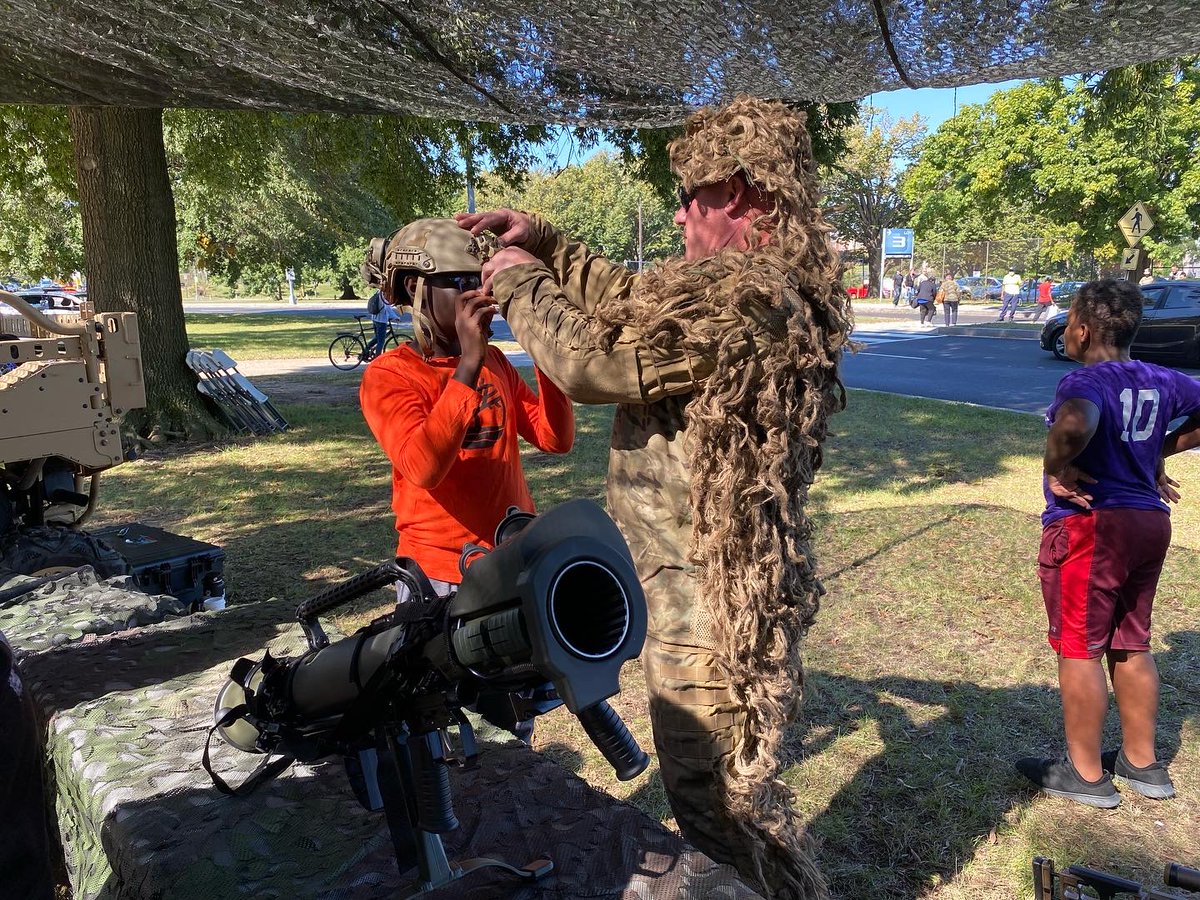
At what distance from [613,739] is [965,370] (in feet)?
54.0

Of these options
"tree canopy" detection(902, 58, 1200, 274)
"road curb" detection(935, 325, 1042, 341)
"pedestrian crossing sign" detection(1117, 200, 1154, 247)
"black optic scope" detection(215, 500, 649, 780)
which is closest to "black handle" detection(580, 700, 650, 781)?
"black optic scope" detection(215, 500, 649, 780)

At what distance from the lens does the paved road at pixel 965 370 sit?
43.0 ft

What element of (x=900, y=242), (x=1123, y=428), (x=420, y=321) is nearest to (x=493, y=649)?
(x=420, y=321)

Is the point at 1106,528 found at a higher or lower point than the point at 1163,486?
lower

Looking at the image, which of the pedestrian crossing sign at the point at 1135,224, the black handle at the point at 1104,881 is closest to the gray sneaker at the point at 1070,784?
the black handle at the point at 1104,881

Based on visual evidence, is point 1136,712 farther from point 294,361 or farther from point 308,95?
point 294,361

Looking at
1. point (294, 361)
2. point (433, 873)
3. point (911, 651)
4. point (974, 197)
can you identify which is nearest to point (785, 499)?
point (433, 873)

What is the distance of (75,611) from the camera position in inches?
127

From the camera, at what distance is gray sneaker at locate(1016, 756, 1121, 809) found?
3252mm

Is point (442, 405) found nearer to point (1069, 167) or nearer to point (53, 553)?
point (53, 553)

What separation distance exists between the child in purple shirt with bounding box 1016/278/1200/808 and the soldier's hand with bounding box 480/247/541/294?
83.3 inches

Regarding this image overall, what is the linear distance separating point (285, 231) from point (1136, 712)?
112ft

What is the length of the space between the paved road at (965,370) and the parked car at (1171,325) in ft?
1.82

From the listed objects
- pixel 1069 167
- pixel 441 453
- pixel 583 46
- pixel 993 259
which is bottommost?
pixel 441 453
